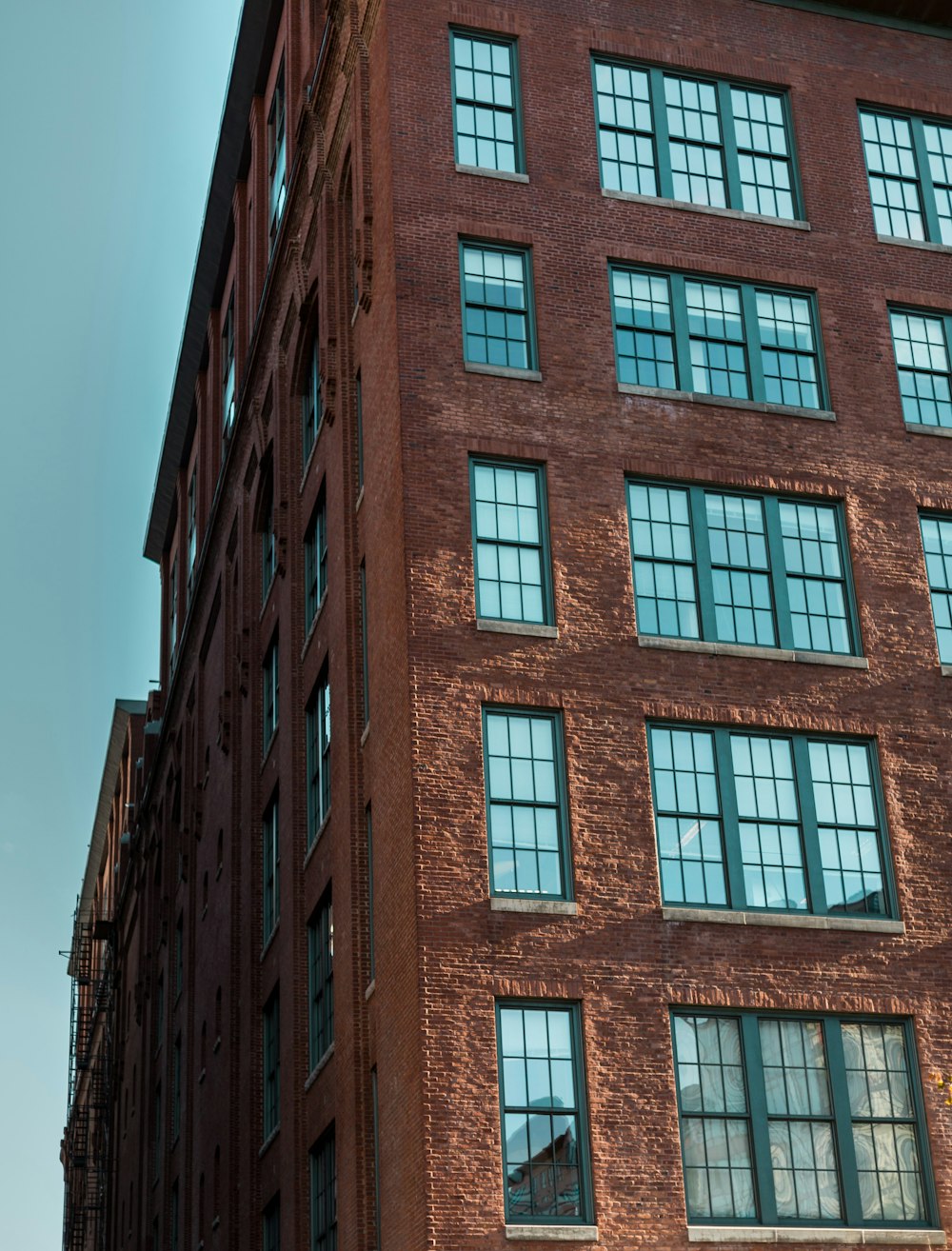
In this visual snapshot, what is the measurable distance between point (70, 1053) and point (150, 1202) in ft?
109

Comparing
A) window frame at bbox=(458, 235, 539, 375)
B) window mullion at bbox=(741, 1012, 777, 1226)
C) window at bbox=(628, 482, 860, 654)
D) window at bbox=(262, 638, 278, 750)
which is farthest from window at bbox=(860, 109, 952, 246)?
window at bbox=(262, 638, 278, 750)

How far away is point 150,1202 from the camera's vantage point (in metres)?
55.7

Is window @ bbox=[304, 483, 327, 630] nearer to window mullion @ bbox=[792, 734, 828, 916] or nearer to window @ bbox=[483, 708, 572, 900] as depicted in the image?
window @ bbox=[483, 708, 572, 900]

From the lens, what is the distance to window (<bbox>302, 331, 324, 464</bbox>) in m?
37.4

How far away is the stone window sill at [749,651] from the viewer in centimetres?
2773

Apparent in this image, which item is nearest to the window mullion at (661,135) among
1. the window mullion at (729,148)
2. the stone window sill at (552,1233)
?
the window mullion at (729,148)

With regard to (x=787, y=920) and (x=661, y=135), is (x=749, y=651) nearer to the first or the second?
(x=787, y=920)

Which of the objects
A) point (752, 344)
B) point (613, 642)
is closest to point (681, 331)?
point (752, 344)

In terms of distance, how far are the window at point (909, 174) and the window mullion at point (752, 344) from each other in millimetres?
3350

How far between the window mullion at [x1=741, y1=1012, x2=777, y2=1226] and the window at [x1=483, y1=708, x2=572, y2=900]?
10.3ft

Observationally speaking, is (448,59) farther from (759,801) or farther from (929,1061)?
(929,1061)

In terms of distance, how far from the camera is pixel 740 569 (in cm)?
2897

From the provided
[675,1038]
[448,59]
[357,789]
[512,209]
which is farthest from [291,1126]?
[448,59]

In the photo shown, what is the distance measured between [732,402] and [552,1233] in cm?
1348
